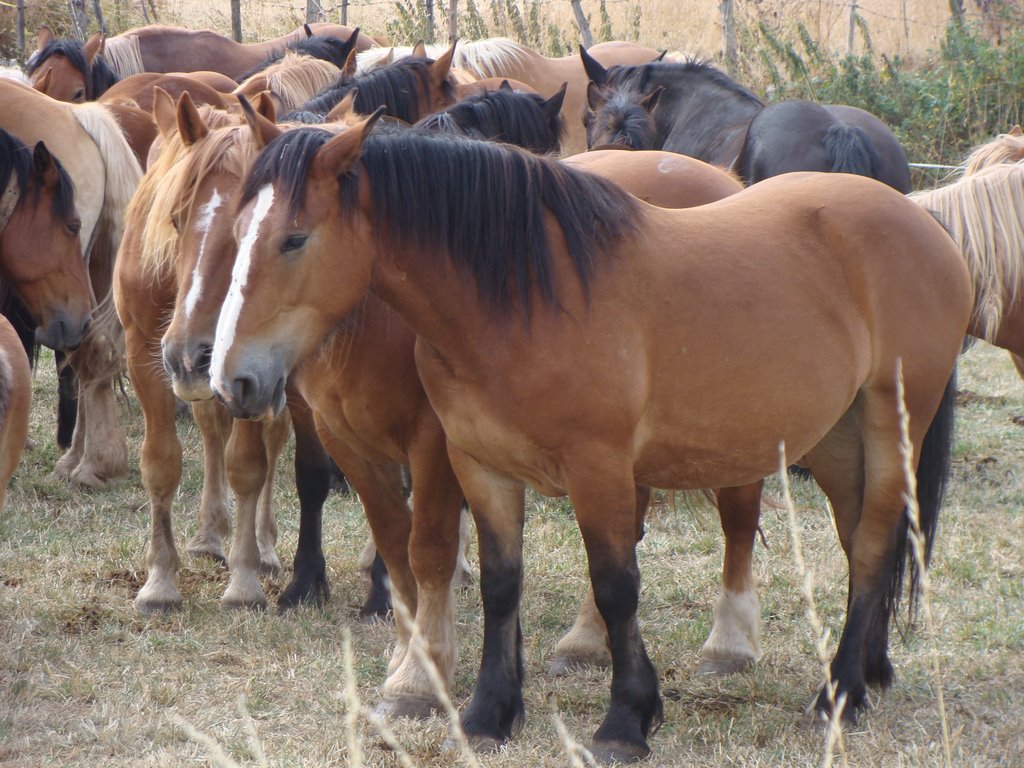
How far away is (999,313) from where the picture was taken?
13.8 ft

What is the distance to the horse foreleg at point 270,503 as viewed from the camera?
166 inches

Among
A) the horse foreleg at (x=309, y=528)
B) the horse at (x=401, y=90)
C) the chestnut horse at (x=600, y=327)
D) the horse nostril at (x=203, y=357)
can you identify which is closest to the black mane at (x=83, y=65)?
the horse at (x=401, y=90)

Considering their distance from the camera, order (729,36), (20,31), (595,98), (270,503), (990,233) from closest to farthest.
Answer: (990,233) < (270,503) < (595,98) < (729,36) < (20,31)

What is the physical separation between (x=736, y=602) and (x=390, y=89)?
254 cm

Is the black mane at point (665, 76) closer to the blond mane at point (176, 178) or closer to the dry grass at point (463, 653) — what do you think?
the dry grass at point (463, 653)

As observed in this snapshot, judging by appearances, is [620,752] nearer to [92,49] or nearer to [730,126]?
[730,126]

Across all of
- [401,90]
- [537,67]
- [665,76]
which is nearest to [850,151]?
[665,76]

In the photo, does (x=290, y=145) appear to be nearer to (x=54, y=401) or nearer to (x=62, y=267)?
(x=62, y=267)

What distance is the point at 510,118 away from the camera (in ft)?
14.0

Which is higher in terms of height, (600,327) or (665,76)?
(600,327)

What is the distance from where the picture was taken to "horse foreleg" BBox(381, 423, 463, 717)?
300 centimetres

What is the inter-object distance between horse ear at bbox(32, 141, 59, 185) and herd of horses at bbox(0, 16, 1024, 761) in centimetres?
1

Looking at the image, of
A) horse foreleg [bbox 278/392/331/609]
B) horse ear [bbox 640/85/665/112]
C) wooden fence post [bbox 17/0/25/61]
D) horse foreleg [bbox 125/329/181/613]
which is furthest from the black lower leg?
wooden fence post [bbox 17/0/25/61]

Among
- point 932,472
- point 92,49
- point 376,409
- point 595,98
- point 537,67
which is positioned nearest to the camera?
point 376,409
